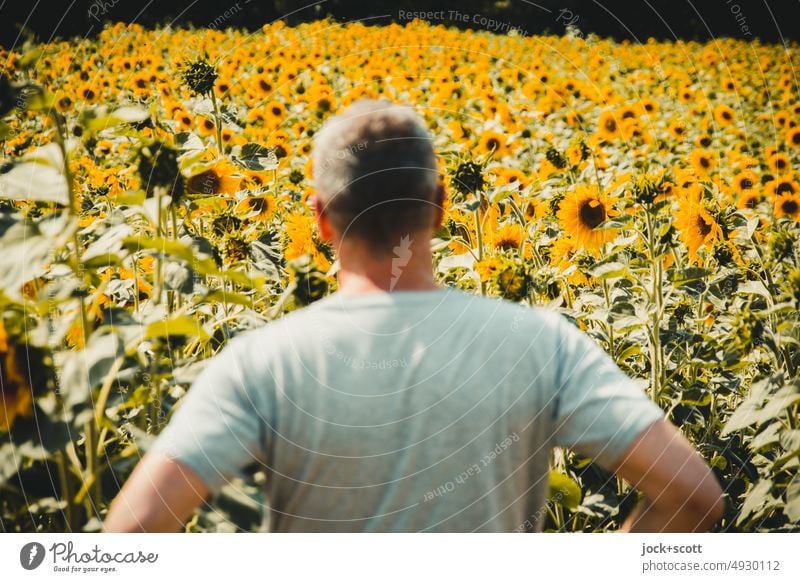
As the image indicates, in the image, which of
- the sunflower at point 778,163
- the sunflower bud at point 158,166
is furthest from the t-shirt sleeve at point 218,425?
the sunflower at point 778,163

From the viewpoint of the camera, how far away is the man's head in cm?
96

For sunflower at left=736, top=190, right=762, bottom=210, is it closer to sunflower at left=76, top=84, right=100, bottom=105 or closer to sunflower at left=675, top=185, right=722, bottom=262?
sunflower at left=675, top=185, right=722, bottom=262

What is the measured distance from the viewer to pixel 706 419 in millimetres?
1634

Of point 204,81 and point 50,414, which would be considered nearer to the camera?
point 50,414

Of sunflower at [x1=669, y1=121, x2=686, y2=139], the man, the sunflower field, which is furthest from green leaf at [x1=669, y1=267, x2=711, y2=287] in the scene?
sunflower at [x1=669, y1=121, x2=686, y2=139]

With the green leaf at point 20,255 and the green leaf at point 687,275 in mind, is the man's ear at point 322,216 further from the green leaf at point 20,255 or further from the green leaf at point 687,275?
the green leaf at point 687,275

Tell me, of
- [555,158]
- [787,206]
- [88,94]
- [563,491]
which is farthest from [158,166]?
[88,94]

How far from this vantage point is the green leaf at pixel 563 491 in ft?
4.40

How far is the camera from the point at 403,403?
936 millimetres

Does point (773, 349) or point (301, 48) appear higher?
point (301, 48)

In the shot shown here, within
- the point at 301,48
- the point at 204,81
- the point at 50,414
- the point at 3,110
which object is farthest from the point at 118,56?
the point at 50,414
